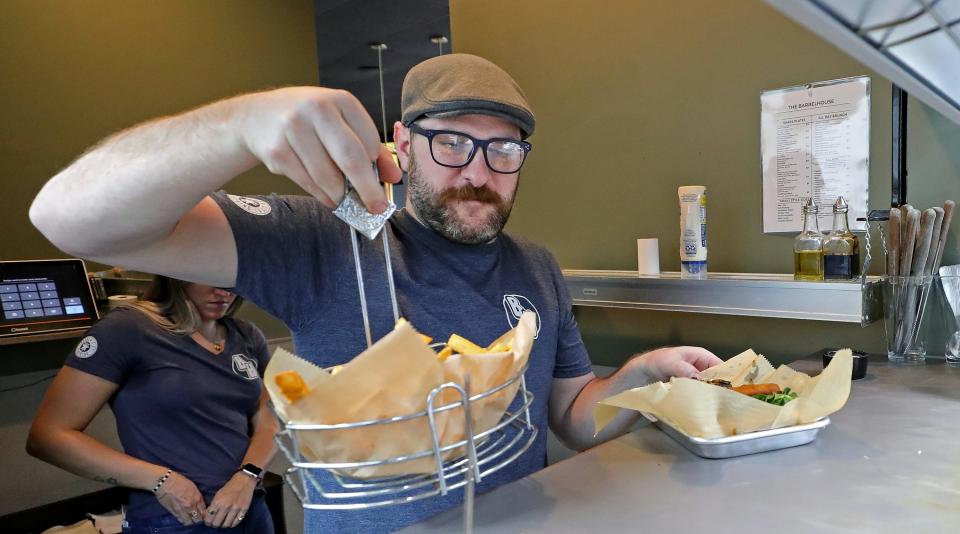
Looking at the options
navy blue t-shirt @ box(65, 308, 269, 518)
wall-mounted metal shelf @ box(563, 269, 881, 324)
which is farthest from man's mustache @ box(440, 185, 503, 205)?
navy blue t-shirt @ box(65, 308, 269, 518)

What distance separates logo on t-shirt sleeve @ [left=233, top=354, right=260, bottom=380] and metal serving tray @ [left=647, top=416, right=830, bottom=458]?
1.43m

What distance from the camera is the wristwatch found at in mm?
1780

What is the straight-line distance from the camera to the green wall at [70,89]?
6.48 ft

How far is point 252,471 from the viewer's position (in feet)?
5.89

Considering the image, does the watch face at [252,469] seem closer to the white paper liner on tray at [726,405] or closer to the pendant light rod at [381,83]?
the white paper liner on tray at [726,405]

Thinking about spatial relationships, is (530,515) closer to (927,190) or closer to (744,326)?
(744,326)

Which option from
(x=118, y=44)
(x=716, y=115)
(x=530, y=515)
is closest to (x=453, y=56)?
(x=530, y=515)

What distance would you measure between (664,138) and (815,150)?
16.3 inches

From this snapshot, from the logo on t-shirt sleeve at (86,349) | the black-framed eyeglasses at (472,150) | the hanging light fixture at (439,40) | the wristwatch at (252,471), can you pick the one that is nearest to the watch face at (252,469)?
the wristwatch at (252,471)

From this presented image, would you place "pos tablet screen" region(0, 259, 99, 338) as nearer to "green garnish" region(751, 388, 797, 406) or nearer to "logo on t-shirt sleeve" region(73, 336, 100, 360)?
"logo on t-shirt sleeve" region(73, 336, 100, 360)

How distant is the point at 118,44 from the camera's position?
2258mm

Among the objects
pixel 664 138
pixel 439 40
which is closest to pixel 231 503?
pixel 664 138

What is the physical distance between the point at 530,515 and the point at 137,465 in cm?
138

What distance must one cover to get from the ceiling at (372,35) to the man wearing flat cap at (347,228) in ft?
9.74
